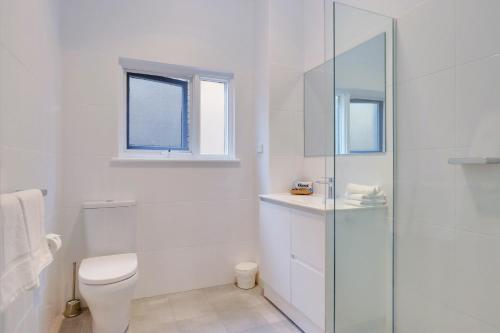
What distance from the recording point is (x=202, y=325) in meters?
1.95

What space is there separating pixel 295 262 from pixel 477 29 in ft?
5.29

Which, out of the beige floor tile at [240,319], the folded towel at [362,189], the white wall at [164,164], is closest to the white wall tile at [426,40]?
the folded towel at [362,189]

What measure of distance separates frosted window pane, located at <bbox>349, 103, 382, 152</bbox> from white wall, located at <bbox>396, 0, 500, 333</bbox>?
0.13 meters

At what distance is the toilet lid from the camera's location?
1644mm

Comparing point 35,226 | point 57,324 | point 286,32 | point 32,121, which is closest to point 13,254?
point 35,226

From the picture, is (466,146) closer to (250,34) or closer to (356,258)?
(356,258)

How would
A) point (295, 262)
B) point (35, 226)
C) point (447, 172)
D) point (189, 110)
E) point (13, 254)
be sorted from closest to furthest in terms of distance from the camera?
point (13, 254) → point (35, 226) → point (447, 172) → point (295, 262) → point (189, 110)

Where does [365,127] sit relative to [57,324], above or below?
above

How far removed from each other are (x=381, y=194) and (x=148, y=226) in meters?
1.84

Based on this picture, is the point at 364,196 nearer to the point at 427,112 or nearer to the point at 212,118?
the point at 427,112

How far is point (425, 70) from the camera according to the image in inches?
58.4

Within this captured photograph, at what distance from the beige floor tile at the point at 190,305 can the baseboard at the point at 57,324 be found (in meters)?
0.76

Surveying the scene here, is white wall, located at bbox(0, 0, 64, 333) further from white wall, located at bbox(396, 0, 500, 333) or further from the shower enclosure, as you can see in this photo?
white wall, located at bbox(396, 0, 500, 333)

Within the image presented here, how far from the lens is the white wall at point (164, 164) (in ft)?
7.09
